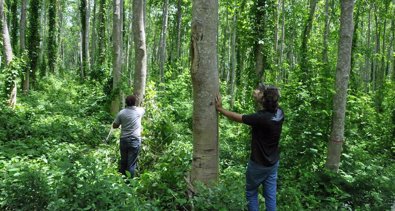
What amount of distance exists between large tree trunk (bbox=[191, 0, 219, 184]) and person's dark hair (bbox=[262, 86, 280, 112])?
61 centimetres

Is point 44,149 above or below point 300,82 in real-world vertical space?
below

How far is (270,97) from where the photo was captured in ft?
14.4

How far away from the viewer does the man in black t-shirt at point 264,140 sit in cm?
437

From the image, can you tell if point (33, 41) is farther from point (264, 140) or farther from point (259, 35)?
point (264, 140)

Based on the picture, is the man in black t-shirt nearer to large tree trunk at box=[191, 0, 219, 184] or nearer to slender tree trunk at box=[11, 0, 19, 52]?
large tree trunk at box=[191, 0, 219, 184]

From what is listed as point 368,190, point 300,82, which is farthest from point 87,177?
point 300,82

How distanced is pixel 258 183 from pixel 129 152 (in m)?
3.18

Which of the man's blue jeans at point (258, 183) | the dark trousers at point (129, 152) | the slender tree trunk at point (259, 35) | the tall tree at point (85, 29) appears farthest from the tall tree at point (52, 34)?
the man's blue jeans at point (258, 183)

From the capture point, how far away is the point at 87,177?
171 inches

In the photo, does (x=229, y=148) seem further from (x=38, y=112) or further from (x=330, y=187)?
(x=38, y=112)

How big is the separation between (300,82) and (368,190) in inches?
108

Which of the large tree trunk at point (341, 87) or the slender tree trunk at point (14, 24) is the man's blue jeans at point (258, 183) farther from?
the slender tree trunk at point (14, 24)

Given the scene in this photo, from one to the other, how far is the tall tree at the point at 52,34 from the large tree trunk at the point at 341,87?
21.5 m

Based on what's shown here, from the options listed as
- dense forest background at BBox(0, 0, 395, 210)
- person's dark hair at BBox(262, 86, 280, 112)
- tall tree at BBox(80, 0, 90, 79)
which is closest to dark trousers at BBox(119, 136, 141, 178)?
dense forest background at BBox(0, 0, 395, 210)
